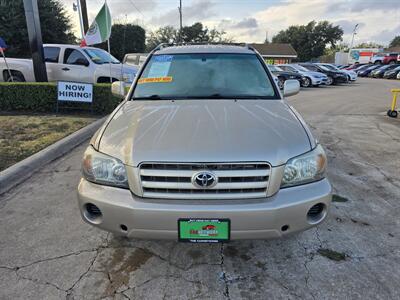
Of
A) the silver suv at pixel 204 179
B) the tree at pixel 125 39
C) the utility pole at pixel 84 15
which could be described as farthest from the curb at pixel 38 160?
the tree at pixel 125 39

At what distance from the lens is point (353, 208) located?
3434 mm

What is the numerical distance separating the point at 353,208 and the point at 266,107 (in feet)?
5.24

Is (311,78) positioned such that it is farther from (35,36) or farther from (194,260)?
(194,260)

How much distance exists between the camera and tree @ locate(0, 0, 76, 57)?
19188mm

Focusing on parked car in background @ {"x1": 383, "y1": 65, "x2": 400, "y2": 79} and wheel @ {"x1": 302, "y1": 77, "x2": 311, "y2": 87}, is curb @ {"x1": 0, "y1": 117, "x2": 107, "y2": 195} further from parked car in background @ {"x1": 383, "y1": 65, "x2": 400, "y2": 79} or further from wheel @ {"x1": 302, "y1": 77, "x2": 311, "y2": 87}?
parked car in background @ {"x1": 383, "y1": 65, "x2": 400, "y2": 79}

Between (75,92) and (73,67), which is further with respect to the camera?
(73,67)

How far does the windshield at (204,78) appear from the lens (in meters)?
3.22

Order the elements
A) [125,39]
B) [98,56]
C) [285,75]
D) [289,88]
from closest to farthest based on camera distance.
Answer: [289,88] < [98,56] < [285,75] < [125,39]

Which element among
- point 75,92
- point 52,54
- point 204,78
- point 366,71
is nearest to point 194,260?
point 204,78

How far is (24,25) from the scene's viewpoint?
64.3 ft

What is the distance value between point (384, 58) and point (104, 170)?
160 ft

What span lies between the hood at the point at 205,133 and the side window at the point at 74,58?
7490 millimetres

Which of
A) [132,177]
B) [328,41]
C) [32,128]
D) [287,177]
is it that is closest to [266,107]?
[287,177]

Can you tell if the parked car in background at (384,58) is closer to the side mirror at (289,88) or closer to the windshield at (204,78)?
the side mirror at (289,88)
